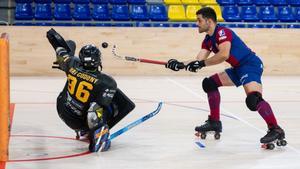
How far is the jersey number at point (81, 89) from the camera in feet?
19.9

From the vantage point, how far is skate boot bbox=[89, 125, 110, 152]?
234 inches

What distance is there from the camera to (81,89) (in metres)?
6.10

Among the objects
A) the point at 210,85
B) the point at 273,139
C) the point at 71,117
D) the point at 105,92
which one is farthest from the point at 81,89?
the point at 273,139

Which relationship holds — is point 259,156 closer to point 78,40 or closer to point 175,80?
point 175,80

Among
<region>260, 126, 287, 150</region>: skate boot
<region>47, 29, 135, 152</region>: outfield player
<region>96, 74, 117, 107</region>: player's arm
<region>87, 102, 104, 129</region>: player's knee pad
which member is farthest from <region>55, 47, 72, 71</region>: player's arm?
<region>260, 126, 287, 150</region>: skate boot

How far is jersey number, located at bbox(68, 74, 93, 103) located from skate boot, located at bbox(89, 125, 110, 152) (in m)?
0.40

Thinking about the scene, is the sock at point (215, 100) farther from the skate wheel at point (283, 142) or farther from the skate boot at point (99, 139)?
the skate boot at point (99, 139)

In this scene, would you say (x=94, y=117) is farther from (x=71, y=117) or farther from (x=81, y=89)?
(x=71, y=117)

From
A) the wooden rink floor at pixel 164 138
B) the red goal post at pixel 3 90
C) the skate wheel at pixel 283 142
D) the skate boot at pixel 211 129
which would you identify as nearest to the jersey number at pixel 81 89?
the wooden rink floor at pixel 164 138

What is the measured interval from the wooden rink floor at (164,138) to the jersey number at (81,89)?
566mm

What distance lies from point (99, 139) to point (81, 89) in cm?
58

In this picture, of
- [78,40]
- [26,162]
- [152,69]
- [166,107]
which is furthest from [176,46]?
[26,162]

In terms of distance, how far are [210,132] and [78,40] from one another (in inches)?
361

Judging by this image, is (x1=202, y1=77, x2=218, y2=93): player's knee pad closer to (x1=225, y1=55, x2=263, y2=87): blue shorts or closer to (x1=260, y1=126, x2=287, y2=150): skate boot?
(x1=225, y1=55, x2=263, y2=87): blue shorts
